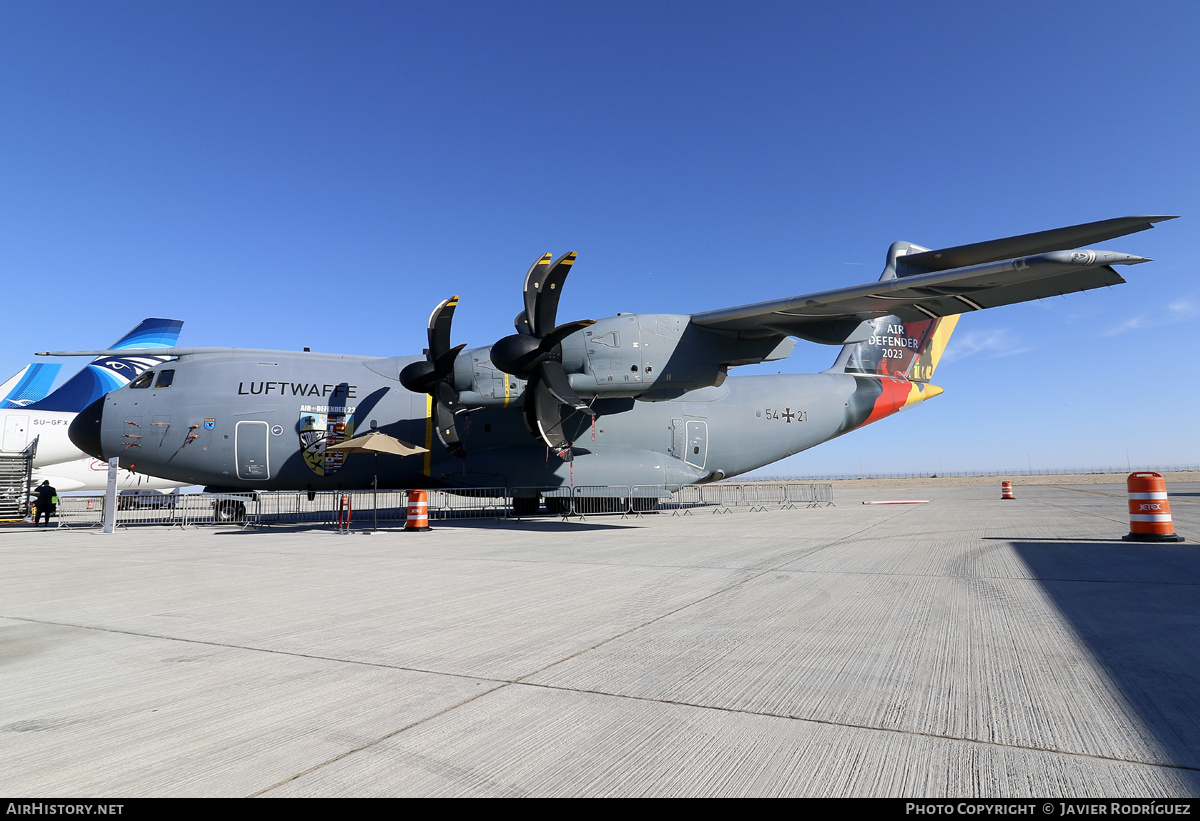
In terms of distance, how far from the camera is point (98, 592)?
6285mm

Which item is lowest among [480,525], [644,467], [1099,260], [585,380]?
[480,525]

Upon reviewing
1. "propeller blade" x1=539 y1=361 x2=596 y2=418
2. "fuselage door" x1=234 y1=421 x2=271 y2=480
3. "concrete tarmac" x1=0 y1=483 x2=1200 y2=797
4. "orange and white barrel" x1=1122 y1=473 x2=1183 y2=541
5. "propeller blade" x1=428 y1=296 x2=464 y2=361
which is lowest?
"concrete tarmac" x1=0 y1=483 x2=1200 y2=797

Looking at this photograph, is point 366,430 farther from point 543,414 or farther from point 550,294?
point 550,294

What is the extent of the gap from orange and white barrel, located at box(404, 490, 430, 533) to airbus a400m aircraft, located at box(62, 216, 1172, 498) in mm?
1844

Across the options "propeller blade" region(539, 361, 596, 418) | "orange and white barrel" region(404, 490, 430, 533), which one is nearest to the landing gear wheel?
"orange and white barrel" region(404, 490, 430, 533)

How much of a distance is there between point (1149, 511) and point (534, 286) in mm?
11068

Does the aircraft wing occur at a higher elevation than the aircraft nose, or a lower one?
higher

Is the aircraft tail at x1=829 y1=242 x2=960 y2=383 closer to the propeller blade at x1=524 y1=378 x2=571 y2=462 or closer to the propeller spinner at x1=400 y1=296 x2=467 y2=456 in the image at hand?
the propeller blade at x1=524 y1=378 x2=571 y2=462

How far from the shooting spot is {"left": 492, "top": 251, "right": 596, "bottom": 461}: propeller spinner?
12992 mm

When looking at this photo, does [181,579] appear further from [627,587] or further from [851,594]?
[851,594]

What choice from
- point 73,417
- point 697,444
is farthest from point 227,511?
point 73,417

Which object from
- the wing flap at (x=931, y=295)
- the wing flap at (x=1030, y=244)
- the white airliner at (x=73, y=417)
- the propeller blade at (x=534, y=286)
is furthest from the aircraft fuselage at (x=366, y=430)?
the white airliner at (x=73, y=417)
